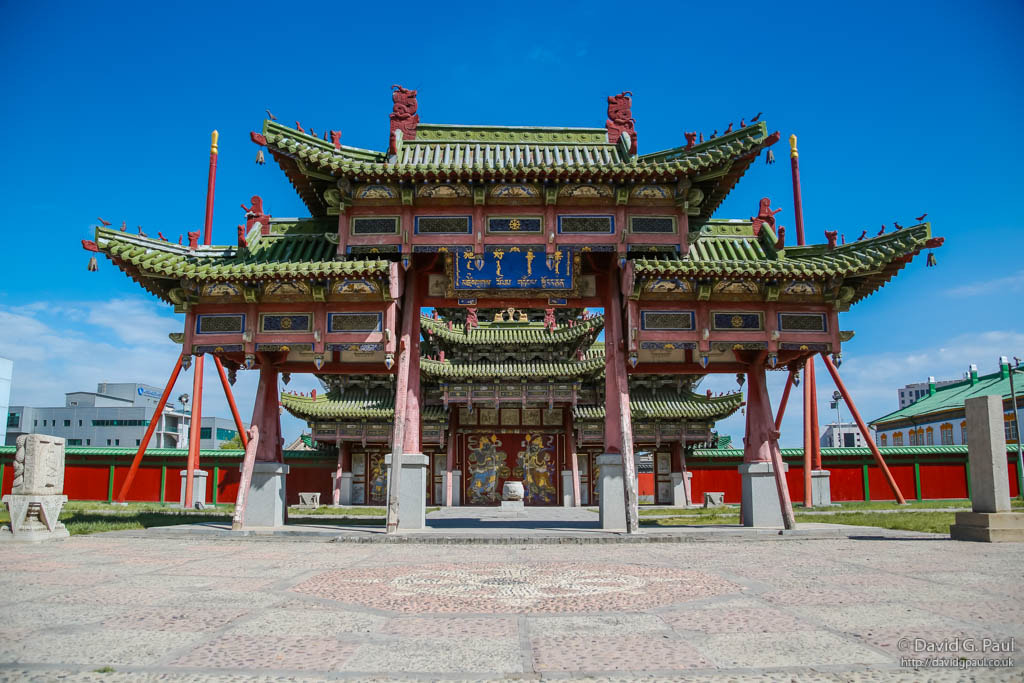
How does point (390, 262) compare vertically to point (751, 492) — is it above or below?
above

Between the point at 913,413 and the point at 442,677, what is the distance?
70.6 m

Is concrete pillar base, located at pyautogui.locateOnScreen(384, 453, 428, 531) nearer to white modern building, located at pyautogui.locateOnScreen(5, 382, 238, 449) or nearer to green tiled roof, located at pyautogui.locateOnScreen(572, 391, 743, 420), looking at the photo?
green tiled roof, located at pyautogui.locateOnScreen(572, 391, 743, 420)

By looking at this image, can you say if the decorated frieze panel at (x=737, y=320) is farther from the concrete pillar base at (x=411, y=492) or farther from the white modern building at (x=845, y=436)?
the white modern building at (x=845, y=436)

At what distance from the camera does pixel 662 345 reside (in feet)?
50.2

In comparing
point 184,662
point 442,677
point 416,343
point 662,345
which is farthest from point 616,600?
point 416,343

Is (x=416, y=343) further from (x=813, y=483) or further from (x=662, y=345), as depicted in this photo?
(x=813, y=483)

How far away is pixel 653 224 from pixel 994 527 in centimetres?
882

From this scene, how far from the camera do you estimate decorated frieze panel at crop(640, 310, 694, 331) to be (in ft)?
50.5

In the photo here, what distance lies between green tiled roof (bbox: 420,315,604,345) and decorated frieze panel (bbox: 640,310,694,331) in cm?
1676

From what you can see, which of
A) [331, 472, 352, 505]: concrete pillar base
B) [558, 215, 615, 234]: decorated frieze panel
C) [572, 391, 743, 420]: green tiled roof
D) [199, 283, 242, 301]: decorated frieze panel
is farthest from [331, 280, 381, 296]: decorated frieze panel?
[331, 472, 352, 505]: concrete pillar base

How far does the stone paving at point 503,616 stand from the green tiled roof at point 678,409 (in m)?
22.4

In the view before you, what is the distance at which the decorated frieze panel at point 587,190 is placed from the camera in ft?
50.6

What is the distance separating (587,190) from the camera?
15430 millimetres

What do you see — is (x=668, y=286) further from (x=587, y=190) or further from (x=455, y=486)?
(x=455, y=486)
